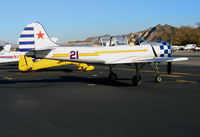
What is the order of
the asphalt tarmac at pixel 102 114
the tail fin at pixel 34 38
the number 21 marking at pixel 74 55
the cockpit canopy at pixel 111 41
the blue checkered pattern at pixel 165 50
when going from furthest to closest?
1. the blue checkered pattern at pixel 165 50
2. the cockpit canopy at pixel 111 41
3. the tail fin at pixel 34 38
4. the number 21 marking at pixel 74 55
5. the asphalt tarmac at pixel 102 114

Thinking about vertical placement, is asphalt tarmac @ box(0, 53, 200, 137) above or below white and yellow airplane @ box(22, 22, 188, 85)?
below

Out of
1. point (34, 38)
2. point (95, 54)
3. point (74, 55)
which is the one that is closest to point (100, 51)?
point (95, 54)

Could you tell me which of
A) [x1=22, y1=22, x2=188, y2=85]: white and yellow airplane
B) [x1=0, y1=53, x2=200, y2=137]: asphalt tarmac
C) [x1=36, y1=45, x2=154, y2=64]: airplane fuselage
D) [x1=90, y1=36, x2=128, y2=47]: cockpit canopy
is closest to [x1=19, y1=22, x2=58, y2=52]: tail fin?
[x1=22, y1=22, x2=188, y2=85]: white and yellow airplane

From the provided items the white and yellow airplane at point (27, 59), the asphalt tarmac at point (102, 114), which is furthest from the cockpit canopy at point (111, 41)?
the asphalt tarmac at point (102, 114)

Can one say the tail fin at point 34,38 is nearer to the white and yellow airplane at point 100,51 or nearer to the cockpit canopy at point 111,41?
the white and yellow airplane at point 100,51

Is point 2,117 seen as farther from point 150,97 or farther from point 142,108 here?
point 150,97

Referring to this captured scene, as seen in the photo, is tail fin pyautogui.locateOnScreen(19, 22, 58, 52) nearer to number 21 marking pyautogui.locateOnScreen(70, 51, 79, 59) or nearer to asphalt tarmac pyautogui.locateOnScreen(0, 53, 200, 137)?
number 21 marking pyautogui.locateOnScreen(70, 51, 79, 59)

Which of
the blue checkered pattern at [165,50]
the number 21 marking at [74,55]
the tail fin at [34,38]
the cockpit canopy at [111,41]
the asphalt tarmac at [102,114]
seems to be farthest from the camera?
the blue checkered pattern at [165,50]

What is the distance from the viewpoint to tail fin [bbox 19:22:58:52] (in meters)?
14.3

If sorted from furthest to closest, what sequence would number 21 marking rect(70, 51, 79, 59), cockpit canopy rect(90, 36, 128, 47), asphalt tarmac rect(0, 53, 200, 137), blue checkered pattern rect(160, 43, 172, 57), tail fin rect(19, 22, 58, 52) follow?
blue checkered pattern rect(160, 43, 172, 57)
cockpit canopy rect(90, 36, 128, 47)
tail fin rect(19, 22, 58, 52)
number 21 marking rect(70, 51, 79, 59)
asphalt tarmac rect(0, 53, 200, 137)

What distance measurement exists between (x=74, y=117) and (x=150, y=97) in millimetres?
3883

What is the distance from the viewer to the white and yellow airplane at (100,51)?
13648mm

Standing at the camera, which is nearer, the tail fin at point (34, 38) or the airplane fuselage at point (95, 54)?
the airplane fuselage at point (95, 54)

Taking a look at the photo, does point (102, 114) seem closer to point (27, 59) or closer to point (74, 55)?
point (74, 55)
